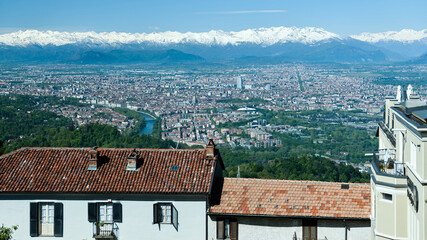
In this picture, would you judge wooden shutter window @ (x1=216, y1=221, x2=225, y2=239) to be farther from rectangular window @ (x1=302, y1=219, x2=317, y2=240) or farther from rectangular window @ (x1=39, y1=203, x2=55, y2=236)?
rectangular window @ (x1=39, y1=203, x2=55, y2=236)

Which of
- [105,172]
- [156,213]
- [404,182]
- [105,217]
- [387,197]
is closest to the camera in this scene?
[404,182]

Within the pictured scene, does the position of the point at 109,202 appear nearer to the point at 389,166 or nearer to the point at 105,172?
the point at 105,172

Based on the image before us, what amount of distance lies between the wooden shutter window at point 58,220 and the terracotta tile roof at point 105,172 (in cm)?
50

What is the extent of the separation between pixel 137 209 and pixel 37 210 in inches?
101

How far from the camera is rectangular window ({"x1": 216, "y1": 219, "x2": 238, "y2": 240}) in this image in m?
15.1

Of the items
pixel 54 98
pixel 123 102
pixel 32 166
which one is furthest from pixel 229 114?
pixel 32 166

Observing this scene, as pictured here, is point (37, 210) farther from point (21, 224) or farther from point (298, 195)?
point (298, 195)

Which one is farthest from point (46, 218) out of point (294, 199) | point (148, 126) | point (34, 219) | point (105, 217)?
point (148, 126)

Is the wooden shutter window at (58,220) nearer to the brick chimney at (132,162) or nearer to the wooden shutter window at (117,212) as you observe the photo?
the wooden shutter window at (117,212)

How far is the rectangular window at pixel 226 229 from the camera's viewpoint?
15056mm

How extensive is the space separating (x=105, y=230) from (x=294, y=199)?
4.86 meters

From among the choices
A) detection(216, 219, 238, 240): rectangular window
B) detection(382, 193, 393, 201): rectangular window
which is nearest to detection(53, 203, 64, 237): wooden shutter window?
detection(216, 219, 238, 240): rectangular window

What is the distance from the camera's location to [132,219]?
15195 mm

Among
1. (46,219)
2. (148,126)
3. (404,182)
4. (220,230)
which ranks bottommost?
(148,126)
